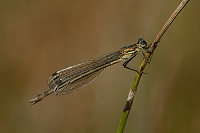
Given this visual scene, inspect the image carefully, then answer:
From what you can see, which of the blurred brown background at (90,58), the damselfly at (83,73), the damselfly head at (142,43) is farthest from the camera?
the blurred brown background at (90,58)

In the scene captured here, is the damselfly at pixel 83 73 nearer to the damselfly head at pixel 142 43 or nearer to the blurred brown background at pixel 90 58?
the damselfly head at pixel 142 43

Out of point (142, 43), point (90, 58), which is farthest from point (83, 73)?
point (90, 58)

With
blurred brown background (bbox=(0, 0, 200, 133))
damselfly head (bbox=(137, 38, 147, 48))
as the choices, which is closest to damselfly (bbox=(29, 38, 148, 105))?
damselfly head (bbox=(137, 38, 147, 48))

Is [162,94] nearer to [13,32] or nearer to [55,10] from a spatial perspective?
[55,10]

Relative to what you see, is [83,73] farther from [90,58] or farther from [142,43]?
[90,58]

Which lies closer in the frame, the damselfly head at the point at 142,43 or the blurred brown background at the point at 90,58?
the damselfly head at the point at 142,43

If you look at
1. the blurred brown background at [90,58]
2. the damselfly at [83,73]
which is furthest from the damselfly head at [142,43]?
the blurred brown background at [90,58]

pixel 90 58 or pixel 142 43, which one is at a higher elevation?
pixel 90 58

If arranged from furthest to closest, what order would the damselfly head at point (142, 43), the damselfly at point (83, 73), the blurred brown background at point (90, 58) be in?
the blurred brown background at point (90, 58) < the damselfly at point (83, 73) < the damselfly head at point (142, 43)
